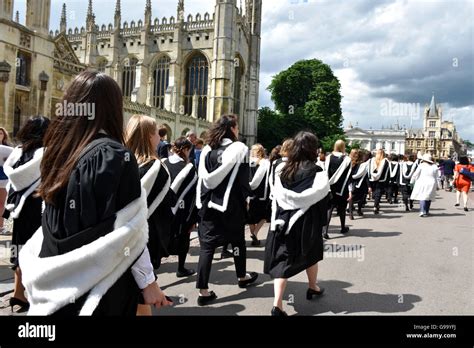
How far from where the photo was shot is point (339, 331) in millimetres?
3451

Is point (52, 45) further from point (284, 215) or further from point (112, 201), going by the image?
point (112, 201)

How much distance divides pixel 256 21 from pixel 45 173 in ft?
177

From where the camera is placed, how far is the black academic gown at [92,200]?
193 cm

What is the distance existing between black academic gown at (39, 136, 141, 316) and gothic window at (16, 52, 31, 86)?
16396 mm

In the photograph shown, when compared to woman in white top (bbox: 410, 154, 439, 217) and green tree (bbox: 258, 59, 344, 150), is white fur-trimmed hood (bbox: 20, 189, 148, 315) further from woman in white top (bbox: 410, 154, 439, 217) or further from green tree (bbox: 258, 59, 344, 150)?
green tree (bbox: 258, 59, 344, 150)

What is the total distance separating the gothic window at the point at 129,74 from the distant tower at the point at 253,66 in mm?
14481

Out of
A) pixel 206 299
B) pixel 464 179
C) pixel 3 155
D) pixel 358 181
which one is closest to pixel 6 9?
pixel 3 155

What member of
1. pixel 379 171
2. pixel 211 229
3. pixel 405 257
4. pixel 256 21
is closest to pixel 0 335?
pixel 211 229

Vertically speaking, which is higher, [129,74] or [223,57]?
[223,57]

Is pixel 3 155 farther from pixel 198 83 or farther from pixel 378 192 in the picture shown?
pixel 198 83

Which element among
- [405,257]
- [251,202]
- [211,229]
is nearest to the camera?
[211,229]

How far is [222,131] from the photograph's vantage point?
474cm

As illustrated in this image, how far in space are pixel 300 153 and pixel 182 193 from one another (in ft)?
5.95

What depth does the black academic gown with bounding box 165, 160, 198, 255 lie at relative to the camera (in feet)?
17.4
